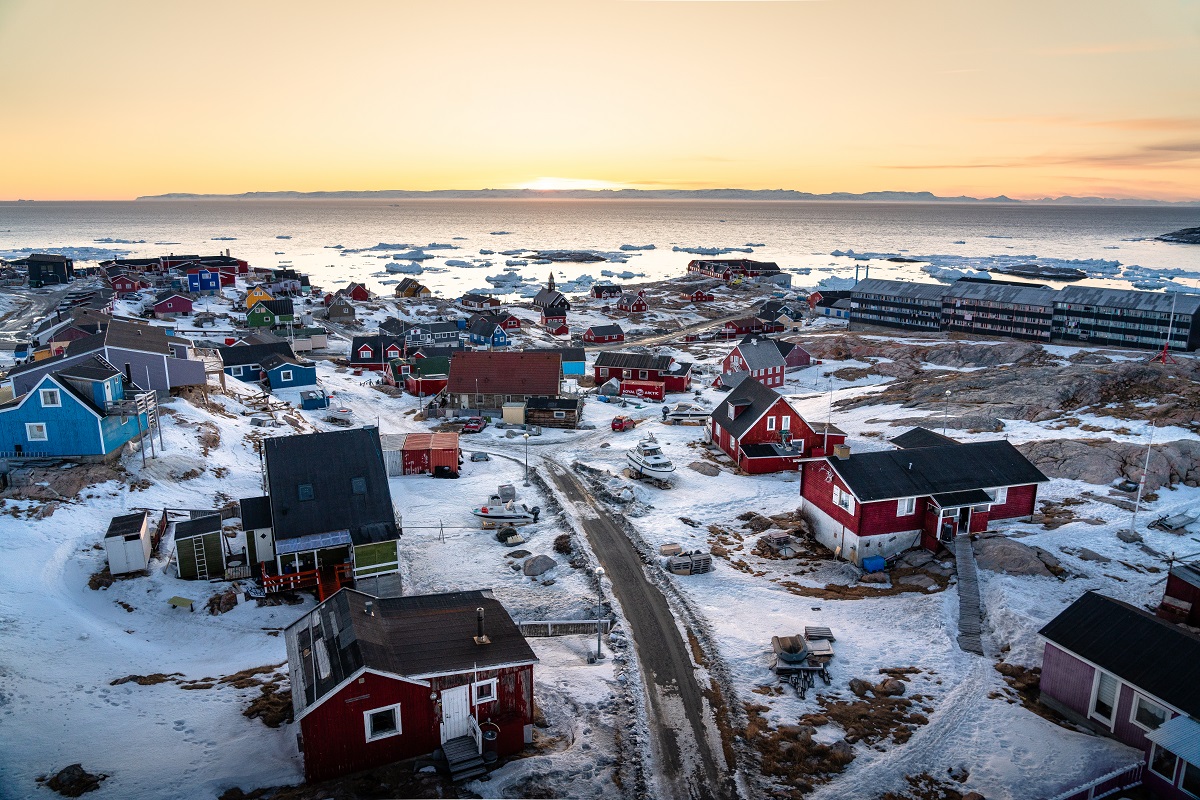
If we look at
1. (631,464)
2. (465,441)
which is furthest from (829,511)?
(465,441)

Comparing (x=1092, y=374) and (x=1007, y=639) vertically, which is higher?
(x=1092, y=374)

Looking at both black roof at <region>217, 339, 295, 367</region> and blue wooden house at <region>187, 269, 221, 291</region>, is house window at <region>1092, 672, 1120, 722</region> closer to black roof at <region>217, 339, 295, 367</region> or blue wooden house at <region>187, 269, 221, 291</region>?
black roof at <region>217, 339, 295, 367</region>

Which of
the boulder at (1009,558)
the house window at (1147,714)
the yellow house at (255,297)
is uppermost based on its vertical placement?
the yellow house at (255,297)

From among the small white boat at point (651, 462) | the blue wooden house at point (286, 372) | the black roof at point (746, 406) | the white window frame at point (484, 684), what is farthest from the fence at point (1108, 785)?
the blue wooden house at point (286, 372)

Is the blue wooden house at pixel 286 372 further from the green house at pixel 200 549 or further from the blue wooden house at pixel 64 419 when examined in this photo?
the green house at pixel 200 549

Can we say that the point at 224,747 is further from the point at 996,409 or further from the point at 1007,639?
the point at 996,409

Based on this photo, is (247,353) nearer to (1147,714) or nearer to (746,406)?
(746,406)
